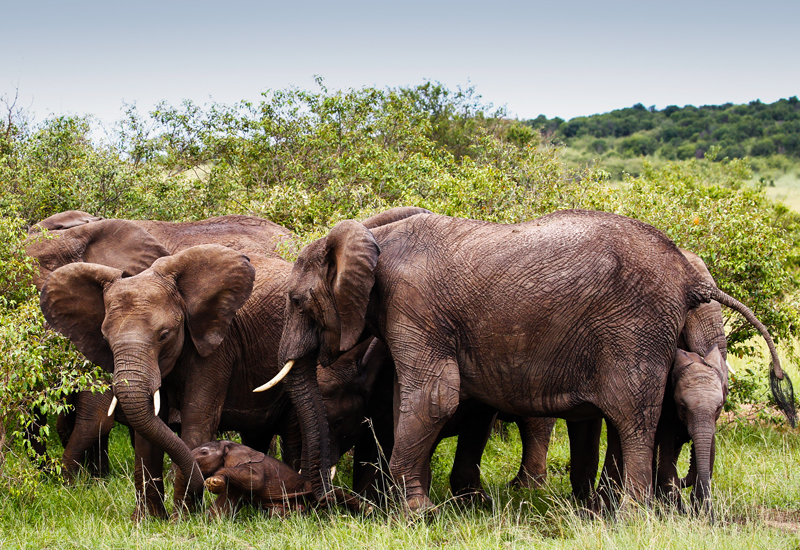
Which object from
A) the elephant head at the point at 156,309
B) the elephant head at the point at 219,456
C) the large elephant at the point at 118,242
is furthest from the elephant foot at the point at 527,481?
the large elephant at the point at 118,242

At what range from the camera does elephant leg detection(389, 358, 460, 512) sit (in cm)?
652

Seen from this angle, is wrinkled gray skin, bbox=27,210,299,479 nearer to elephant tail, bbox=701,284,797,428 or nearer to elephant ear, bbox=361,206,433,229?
elephant ear, bbox=361,206,433,229

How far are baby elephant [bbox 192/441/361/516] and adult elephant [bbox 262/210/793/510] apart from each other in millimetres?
333

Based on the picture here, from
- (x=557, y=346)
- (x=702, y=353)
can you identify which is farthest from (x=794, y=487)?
(x=557, y=346)

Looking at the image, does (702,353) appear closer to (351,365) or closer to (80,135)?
Result: (351,365)

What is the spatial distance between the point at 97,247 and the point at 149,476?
2.66 metres

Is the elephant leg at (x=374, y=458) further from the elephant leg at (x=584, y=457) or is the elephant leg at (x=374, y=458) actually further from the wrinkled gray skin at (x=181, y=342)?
the elephant leg at (x=584, y=457)

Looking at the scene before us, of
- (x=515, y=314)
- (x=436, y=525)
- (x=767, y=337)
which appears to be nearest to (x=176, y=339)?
(x=436, y=525)

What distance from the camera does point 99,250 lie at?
8680mm

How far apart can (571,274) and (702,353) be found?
1.23m

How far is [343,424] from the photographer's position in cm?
750

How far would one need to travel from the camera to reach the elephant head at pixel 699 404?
633 centimetres

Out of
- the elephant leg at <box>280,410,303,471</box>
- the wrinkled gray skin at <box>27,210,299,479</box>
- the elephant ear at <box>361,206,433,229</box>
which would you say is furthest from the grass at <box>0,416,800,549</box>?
the elephant ear at <box>361,206,433,229</box>

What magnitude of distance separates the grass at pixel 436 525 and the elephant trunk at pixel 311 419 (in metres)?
0.32
